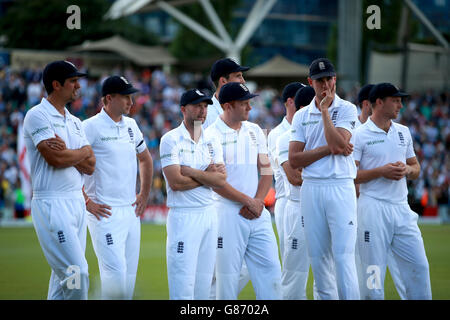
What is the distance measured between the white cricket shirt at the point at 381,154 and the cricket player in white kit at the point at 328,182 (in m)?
0.76

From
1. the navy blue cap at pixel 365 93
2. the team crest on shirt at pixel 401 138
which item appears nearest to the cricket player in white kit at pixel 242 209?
the team crest on shirt at pixel 401 138

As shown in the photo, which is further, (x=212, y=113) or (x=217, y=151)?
(x=212, y=113)

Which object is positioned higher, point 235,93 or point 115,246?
point 235,93

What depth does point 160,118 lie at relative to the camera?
3053cm

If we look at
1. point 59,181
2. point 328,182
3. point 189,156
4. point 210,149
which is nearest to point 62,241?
point 59,181

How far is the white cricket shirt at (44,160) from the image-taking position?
301 inches

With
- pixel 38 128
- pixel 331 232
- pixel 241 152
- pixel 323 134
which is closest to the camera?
pixel 38 128

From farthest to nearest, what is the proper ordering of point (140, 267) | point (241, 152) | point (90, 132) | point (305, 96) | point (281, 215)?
point (140, 267) < point (281, 215) < point (305, 96) < point (90, 132) < point (241, 152)

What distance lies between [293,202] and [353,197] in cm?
162

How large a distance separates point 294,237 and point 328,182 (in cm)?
158

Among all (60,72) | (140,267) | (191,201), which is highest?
(60,72)

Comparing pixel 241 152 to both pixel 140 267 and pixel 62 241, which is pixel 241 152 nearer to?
pixel 62 241
